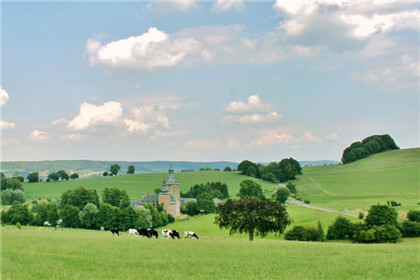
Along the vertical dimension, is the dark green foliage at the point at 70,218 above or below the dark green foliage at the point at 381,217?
below

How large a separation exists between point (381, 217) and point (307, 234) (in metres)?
12.0

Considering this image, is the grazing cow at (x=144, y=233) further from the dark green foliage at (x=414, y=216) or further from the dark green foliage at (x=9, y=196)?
the dark green foliage at (x=9, y=196)

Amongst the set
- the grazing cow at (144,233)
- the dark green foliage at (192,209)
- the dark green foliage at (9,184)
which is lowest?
the dark green foliage at (192,209)

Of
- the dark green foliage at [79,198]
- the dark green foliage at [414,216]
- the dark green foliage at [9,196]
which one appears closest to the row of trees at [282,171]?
the dark green foliage at [79,198]

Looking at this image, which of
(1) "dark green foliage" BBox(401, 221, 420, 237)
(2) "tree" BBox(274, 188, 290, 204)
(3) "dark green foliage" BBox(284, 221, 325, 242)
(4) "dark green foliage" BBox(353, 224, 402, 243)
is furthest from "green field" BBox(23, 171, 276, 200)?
(4) "dark green foliage" BBox(353, 224, 402, 243)

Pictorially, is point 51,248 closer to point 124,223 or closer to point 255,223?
point 255,223

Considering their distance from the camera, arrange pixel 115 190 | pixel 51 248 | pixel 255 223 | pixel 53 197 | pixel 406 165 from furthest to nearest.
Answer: pixel 406 165, pixel 53 197, pixel 115 190, pixel 255 223, pixel 51 248

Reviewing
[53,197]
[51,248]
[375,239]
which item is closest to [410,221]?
[375,239]

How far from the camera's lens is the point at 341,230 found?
63.6 m

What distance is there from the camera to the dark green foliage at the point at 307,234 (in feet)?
195

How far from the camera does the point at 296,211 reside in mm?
98500

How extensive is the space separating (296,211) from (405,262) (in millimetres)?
79652

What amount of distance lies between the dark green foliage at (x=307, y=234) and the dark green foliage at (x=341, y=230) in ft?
15.2

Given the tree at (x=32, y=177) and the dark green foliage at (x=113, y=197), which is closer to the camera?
the dark green foliage at (x=113, y=197)
